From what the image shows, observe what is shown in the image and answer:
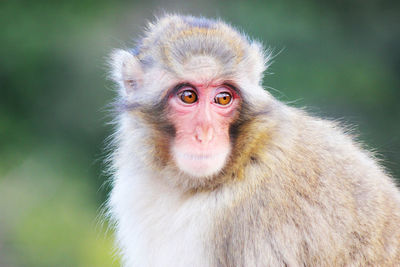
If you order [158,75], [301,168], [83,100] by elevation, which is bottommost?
[83,100]

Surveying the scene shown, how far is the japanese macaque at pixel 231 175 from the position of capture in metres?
4.82

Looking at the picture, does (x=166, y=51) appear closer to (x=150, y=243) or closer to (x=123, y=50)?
(x=123, y=50)

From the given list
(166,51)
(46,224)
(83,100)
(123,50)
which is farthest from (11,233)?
(166,51)

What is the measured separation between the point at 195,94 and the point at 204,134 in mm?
312

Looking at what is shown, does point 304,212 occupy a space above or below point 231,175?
below

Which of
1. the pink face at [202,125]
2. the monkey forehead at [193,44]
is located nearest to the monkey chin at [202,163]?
the pink face at [202,125]

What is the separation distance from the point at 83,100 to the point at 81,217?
269 centimetres

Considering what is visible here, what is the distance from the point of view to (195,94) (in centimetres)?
494

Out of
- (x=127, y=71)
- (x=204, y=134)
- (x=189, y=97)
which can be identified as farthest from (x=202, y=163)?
(x=127, y=71)

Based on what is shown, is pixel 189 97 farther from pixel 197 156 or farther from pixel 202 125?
pixel 197 156

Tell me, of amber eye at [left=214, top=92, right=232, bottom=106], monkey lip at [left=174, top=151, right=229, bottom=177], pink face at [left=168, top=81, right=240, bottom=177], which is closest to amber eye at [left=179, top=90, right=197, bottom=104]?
pink face at [left=168, top=81, right=240, bottom=177]

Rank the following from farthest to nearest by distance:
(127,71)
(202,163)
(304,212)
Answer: (127,71) < (304,212) < (202,163)

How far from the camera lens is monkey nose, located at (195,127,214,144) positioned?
4793 millimetres

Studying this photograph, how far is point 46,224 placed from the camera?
11.0 meters
